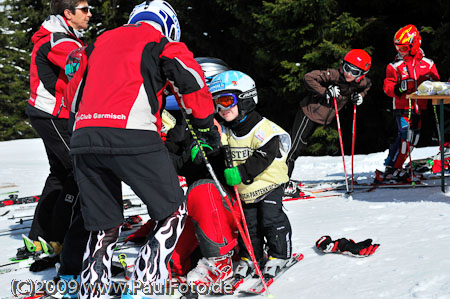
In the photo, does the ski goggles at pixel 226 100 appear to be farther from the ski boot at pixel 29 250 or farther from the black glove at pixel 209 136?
the ski boot at pixel 29 250

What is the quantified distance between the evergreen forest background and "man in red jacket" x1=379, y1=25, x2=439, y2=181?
505 centimetres

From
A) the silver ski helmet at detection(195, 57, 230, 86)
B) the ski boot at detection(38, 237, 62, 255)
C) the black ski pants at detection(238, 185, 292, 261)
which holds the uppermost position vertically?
the silver ski helmet at detection(195, 57, 230, 86)

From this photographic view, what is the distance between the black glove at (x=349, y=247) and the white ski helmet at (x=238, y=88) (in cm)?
116

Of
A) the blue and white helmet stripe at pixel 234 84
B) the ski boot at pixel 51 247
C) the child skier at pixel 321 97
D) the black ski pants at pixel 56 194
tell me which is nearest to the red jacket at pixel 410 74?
the child skier at pixel 321 97

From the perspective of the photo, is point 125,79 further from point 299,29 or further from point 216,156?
point 299,29

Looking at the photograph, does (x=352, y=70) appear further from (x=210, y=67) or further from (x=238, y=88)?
(x=238, y=88)

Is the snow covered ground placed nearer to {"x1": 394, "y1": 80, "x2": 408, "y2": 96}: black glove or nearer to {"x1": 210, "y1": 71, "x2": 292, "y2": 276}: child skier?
{"x1": 210, "y1": 71, "x2": 292, "y2": 276}: child skier

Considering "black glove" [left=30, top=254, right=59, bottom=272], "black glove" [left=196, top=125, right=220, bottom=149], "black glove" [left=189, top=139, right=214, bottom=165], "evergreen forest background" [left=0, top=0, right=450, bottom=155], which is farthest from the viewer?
"evergreen forest background" [left=0, top=0, right=450, bottom=155]

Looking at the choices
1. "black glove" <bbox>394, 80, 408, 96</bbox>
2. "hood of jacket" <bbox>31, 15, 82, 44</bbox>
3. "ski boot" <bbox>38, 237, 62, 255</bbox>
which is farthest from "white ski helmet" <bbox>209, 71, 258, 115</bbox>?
"black glove" <bbox>394, 80, 408, 96</bbox>

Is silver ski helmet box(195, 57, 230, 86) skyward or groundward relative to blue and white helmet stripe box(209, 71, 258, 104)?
skyward

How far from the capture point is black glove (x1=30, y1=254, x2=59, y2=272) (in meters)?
3.79

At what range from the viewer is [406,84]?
6062 millimetres

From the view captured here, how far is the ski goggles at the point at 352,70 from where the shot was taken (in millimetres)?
6043

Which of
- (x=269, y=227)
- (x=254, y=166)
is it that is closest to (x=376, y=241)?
(x=269, y=227)
